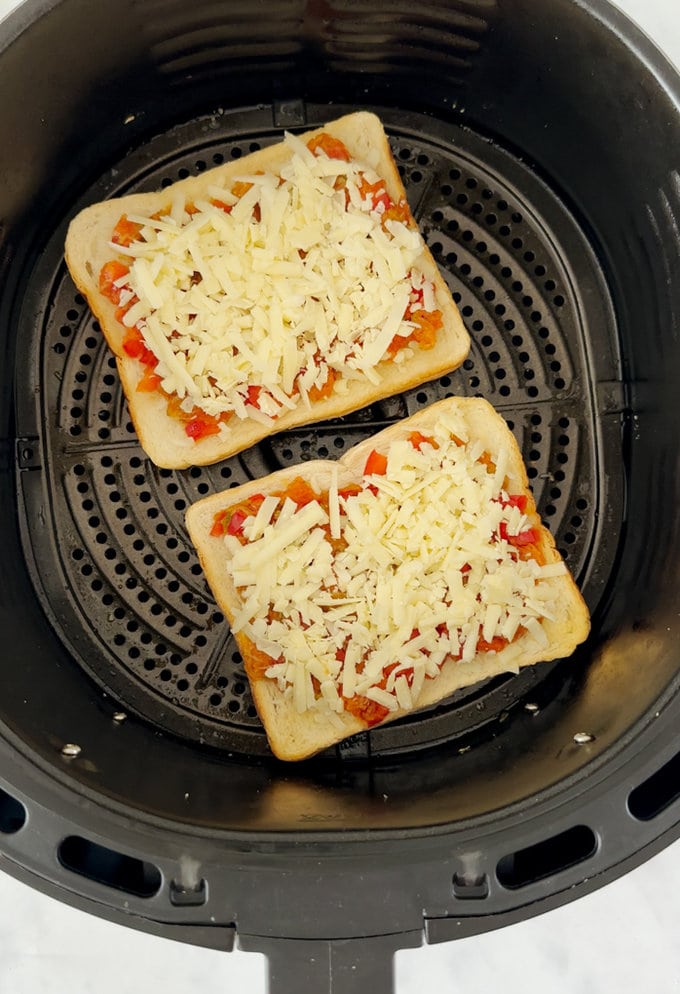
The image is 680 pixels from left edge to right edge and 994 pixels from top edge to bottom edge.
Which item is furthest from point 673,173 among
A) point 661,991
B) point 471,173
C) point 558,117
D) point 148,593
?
point 661,991

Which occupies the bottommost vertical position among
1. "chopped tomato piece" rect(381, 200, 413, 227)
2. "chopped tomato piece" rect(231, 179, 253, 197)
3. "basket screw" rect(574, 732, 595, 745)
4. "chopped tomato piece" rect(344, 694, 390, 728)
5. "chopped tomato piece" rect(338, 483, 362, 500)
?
"basket screw" rect(574, 732, 595, 745)

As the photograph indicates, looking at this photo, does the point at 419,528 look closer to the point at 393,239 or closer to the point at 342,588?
the point at 342,588

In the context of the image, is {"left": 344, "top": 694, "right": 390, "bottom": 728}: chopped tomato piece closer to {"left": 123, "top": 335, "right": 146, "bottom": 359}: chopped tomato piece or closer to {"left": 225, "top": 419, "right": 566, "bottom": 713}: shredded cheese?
{"left": 225, "top": 419, "right": 566, "bottom": 713}: shredded cheese

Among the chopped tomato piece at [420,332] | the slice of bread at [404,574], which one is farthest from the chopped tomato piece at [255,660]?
the chopped tomato piece at [420,332]

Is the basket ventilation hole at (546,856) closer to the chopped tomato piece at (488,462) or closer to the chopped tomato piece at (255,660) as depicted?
the chopped tomato piece at (255,660)

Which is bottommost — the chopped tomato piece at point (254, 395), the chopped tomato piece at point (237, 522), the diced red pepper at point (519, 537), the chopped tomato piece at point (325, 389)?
the diced red pepper at point (519, 537)

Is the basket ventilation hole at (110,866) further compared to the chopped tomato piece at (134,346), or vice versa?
the chopped tomato piece at (134,346)

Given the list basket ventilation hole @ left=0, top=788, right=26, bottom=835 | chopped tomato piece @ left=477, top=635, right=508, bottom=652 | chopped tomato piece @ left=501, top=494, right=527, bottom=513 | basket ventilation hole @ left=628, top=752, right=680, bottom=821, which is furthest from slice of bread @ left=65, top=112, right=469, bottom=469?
basket ventilation hole @ left=628, top=752, right=680, bottom=821
